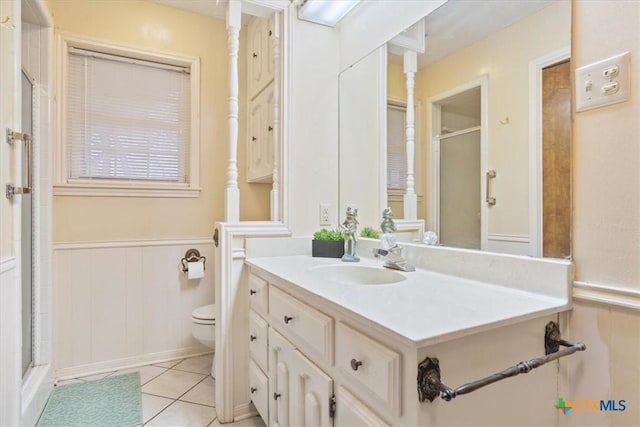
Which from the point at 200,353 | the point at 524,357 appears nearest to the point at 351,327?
the point at 524,357

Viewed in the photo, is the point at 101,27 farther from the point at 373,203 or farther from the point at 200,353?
the point at 200,353

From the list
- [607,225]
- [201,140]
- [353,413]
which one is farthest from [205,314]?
[607,225]

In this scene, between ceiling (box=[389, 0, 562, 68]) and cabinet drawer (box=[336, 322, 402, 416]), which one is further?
ceiling (box=[389, 0, 562, 68])

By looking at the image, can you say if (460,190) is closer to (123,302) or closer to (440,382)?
(440,382)

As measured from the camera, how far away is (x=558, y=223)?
0.97m

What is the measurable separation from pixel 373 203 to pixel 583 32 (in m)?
1.08

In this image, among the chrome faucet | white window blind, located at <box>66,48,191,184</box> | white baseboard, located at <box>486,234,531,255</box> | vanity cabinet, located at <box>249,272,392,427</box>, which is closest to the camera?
vanity cabinet, located at <box>249,272,392,427</box>

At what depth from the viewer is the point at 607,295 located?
2.75 feet

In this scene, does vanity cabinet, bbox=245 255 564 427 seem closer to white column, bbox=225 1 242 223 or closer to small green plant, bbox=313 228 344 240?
small green plant, bbox=313 228 344 240

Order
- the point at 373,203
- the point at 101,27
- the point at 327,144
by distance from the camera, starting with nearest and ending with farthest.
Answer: the point at 373,203
the point at 327,144
the point at 101,27

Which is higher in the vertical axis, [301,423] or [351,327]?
[351,327]

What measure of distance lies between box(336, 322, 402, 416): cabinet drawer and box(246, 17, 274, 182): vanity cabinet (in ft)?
4.64

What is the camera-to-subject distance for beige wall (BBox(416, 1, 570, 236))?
3.31 ft
